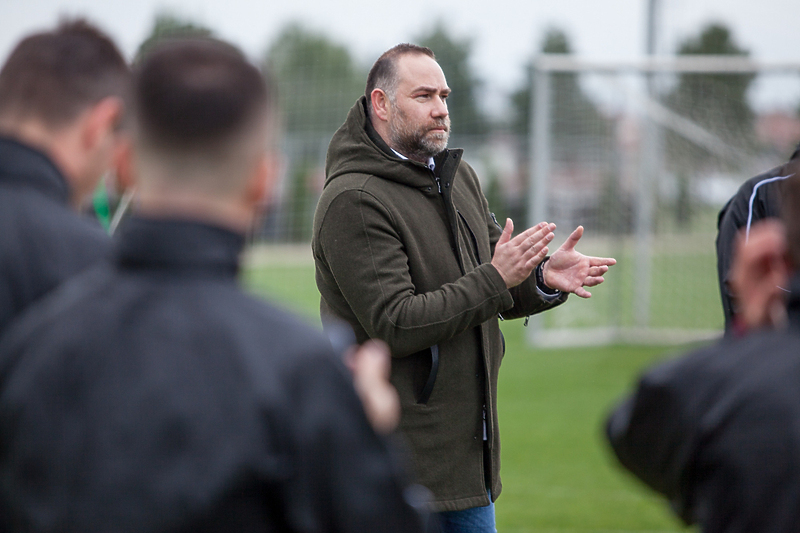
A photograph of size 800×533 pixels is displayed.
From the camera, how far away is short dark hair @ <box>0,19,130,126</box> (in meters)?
1.74

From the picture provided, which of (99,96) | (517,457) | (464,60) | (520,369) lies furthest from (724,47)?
(99,96)

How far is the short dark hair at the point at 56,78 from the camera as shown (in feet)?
5.70

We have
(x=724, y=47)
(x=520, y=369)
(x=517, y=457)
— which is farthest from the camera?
(x=724, y=47)

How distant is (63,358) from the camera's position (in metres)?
1.21

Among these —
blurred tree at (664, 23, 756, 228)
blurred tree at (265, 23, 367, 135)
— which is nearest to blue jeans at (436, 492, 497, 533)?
blurred tree at (664, 23, 756, 228)

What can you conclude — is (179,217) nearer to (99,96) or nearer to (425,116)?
(99,96)

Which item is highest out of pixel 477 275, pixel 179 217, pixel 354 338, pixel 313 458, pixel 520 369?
pixel 179 217

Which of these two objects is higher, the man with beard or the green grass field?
the man with beard

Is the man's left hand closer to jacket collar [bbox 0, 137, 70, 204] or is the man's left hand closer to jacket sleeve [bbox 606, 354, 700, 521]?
jacket sleeve [bbox 606, 354, 700, 521]

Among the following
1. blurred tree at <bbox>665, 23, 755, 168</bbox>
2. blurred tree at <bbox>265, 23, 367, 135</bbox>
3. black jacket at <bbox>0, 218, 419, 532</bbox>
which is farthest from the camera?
blurred tree at <bbox>265, 23, 367, 135</bbox>

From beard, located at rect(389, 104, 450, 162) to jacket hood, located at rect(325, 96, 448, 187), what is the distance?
52 millimetres

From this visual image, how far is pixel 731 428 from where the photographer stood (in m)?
1.38

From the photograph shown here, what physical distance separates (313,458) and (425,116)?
6.62 ft

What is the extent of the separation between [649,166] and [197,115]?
11282mm
